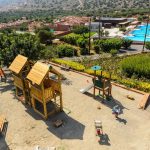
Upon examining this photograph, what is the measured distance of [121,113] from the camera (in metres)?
17.3

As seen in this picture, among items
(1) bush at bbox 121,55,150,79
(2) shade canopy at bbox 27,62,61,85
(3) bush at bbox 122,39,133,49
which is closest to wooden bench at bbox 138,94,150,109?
(1) bush at bbox 121,55,150,79

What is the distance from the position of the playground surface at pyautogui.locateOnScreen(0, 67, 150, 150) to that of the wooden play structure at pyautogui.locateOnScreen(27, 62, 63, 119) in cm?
67

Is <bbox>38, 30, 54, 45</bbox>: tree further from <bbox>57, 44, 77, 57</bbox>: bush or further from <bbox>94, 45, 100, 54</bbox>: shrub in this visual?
<bbox>94, 45, 100, 54</bbox>: shrub

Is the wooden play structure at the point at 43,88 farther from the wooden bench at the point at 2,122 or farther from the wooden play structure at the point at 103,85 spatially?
the wooden play structure at the point at 103,85

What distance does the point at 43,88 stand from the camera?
15844 millimetres

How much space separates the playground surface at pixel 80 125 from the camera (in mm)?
14164

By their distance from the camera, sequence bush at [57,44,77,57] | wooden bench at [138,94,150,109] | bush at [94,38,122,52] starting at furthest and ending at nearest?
bush at [94,38,122,52], bush at [57,44,77,57], wooden bench at [138,94,150,109]

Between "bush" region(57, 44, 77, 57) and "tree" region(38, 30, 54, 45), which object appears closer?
"bush" region(57, 44, 77, 57)

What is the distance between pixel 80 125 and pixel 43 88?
3814 millimetres

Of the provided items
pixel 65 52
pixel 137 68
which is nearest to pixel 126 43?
pixel 65 52

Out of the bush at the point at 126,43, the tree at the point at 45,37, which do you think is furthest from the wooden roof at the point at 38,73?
the tree at the point at 45,37

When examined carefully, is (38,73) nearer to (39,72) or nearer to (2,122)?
(39,72)

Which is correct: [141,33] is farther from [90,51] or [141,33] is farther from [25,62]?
[25,62]

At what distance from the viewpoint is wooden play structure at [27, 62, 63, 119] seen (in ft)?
51.5
